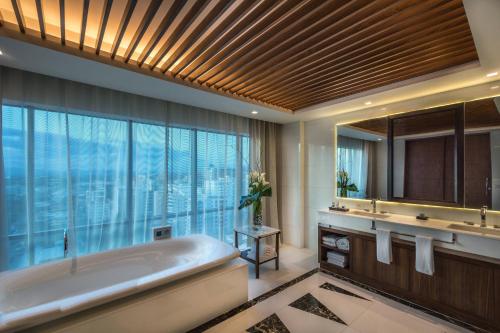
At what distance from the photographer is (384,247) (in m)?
2.59

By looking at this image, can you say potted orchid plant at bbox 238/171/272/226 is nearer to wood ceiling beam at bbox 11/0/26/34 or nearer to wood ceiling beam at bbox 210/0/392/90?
wood ceiling beam at bbox 210/0/392/90

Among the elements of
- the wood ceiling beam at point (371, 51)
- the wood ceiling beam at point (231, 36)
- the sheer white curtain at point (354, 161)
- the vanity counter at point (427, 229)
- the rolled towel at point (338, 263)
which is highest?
the wood ceiling beam at point (231, 36)

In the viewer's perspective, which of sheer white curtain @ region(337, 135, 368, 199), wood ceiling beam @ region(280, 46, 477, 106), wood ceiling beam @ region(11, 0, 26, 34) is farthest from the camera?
sheer white curtain @ region(337, 135, 368, 199)

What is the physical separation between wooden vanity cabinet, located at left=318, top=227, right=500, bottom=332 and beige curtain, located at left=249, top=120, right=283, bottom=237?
1.66m

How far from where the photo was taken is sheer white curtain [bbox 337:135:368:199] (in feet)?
11.0

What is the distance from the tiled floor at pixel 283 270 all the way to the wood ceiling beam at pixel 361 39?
2.49 meters

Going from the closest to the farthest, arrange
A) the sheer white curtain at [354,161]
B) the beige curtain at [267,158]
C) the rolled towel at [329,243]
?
the rolled towel at [329,243] < the sheer white curtain at [354,161] < the beige curtain at [267,158]

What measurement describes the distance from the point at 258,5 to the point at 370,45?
100 centimetres

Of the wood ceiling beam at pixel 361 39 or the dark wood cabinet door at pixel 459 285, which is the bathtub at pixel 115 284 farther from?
the wood ceiling beam at pixel 361 39

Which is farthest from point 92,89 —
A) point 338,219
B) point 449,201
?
point 449,201

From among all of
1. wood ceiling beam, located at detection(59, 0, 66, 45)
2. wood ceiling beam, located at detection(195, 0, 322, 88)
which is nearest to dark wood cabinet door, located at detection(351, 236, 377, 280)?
wood ceiling beam, located at detection(195, 0, 322, 88)

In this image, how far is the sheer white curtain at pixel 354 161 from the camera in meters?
3.35

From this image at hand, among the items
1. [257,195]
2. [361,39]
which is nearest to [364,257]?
[257,195]

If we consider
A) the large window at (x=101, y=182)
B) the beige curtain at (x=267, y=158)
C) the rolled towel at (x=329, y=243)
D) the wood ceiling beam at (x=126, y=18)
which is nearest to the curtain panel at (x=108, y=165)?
the large window at (x=101, y=182)
